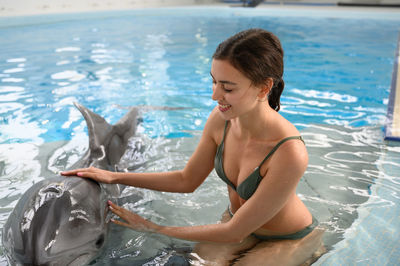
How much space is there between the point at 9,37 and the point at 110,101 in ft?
25.2

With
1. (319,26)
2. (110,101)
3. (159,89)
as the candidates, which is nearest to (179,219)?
(110,101)

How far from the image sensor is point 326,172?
12.6 ft

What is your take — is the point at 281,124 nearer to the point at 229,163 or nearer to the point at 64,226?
the point at 229,163

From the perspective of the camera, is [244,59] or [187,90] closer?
[244,59]

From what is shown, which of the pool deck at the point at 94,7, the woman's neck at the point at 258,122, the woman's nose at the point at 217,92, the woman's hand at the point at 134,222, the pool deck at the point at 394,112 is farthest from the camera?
the pool deck at the point at 94,7

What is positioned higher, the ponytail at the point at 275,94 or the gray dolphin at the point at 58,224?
the ponytail at the point at 275,94

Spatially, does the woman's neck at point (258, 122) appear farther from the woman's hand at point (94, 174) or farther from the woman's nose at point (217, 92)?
the woman's hand at point (94, 174)

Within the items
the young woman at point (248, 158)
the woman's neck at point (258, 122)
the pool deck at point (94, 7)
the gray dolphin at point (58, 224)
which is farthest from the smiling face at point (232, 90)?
the pool deck at point (94, 7)

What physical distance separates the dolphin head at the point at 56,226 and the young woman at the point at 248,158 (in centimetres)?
18

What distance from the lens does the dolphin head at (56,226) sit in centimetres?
192

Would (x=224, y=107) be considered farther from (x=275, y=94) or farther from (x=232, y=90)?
(x=275, y=94)

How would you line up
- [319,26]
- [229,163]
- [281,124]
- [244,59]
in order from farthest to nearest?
[319,26] → [229,163] → [281,124] → [244,59]

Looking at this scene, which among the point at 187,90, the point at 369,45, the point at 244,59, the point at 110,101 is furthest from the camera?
the point at 369,45

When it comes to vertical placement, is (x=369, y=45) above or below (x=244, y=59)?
below
